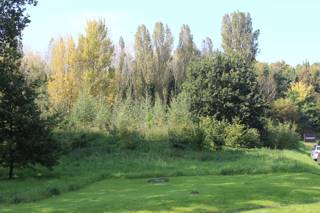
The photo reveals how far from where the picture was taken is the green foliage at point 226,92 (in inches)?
1724

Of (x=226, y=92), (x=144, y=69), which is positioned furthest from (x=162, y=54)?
(x=226, y=92)

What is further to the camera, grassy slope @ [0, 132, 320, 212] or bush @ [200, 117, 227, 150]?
bush @ [200, 117, 227, 150]

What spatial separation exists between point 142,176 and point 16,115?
6576 millimetres

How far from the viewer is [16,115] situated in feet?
69.9

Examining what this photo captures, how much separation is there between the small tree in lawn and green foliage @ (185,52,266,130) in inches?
933

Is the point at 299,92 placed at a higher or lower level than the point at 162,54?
lower

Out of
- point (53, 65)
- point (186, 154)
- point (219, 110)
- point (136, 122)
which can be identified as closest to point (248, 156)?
point (186, 154)

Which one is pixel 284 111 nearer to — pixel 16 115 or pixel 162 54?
pixel 162 54

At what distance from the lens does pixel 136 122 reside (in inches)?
1428

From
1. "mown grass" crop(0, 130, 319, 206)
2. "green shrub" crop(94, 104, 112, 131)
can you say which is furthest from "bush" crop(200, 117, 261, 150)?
"green shrub" crop(94, 104, 112, 131)

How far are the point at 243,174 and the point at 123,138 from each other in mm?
11586

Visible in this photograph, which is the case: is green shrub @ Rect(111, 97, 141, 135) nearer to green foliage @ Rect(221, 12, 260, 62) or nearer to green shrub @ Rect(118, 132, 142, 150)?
green shrub @ Rect(118, 132, 142, 150)

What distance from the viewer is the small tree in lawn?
21.5 meters

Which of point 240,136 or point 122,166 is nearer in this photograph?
point 122,166
